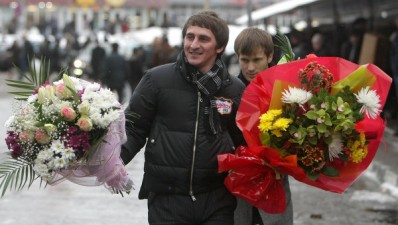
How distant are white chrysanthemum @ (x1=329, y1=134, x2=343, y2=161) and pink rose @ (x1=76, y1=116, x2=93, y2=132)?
1272mm

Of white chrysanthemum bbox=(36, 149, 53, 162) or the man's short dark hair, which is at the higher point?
the man's short dark hair

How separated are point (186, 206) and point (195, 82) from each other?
68 cm

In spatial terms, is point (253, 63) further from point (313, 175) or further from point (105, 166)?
point (105, 166)

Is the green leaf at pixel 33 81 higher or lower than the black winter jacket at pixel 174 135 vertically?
higher

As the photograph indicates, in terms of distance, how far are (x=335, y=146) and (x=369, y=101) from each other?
0.97 feet

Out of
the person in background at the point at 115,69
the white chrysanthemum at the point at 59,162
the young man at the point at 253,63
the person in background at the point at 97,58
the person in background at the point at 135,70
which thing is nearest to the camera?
the white chrysanthemum at the point at 59,162

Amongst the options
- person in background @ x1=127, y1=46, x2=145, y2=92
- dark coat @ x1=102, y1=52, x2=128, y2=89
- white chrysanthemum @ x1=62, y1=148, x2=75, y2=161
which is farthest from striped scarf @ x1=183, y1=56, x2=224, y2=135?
person in background @ x1=127, y1=46, x2=145, y2=92

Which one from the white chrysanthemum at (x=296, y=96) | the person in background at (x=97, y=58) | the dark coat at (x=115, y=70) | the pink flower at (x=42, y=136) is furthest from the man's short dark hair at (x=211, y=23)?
the person in background at (x=97, y=58)

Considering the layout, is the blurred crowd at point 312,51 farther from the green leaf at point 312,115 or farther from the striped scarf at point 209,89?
the green leaf at point 312,115

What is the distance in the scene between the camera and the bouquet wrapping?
4738 millimetres

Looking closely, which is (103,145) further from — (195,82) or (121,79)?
(121,79)

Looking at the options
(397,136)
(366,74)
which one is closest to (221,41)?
(366,74)

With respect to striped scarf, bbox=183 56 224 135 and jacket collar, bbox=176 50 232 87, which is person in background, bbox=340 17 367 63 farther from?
striped scarf, bbox=183 56 224 135

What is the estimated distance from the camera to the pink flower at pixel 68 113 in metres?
4.77
